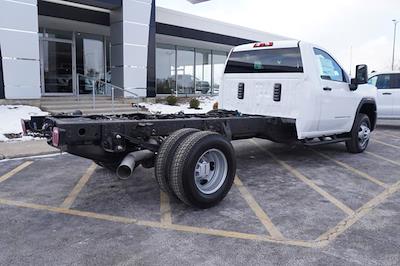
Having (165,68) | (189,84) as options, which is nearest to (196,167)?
(165,68)

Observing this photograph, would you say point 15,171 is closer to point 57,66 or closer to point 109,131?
point 109,131

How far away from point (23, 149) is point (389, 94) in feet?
39.2

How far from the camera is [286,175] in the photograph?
21.0ft

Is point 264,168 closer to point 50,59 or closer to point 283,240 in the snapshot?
point 283,240

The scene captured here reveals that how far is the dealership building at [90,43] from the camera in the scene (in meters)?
12.3

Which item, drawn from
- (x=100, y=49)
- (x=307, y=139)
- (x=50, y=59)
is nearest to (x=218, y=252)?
(x=307, y=139)

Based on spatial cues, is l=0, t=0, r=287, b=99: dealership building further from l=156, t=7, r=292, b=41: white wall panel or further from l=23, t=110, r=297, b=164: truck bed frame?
l=23, t=110, r=297, b=164: truck bed frame

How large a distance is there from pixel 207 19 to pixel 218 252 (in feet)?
62.0

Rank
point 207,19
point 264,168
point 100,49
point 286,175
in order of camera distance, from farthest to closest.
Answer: point 207,19
point 100,49
point 264,168
point 286,175

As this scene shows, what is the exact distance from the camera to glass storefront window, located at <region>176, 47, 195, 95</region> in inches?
876

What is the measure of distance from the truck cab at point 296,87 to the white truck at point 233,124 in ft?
0.06

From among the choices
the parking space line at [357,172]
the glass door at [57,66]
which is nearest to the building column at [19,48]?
the glass door at [57,66]

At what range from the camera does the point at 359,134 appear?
836 cm

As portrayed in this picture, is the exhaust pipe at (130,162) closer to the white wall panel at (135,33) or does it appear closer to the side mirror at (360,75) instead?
the side mirror at (360,75)
